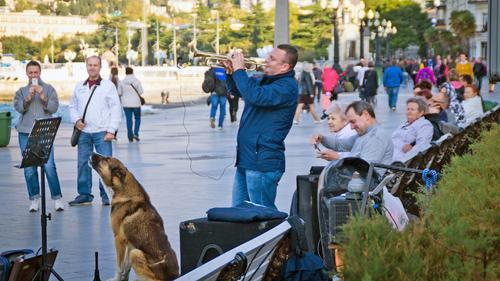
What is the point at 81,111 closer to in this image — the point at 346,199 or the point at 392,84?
the point at 346,199

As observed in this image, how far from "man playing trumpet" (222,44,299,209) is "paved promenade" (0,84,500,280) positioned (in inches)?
56.4

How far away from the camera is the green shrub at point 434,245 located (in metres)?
3.41

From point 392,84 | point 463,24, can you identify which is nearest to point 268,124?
point 392,84

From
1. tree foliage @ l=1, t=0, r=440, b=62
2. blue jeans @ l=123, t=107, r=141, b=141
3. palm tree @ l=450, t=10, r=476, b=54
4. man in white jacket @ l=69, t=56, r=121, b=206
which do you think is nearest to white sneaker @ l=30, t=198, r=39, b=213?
man in white jacket @ l=69, t=56, r=121, b=206

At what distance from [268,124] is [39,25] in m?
140

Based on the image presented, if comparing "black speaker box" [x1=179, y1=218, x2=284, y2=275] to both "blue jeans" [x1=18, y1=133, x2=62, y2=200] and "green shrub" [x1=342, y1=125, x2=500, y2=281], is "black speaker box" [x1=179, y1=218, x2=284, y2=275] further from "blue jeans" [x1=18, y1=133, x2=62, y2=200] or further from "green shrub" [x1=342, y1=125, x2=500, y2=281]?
"blue jeans" [x1=18, y1=133, x2=62, y2=200]

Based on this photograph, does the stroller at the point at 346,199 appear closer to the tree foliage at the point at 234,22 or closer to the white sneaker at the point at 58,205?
the white sneaker at the point at 58,205

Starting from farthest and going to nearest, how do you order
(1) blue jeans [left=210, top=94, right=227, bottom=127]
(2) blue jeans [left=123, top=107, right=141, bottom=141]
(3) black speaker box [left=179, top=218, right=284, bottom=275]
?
(1) blue jeans [left=210, top=94, right=227, bottom=127] → (2) blue jeans [left=123, top=107, right=141, bottom=141] → (3) black speaker box [left=179, top=218, right=284, bottom=275]

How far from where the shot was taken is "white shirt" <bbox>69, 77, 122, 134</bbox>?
13.1m

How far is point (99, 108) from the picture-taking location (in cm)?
1315

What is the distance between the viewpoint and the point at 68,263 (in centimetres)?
990

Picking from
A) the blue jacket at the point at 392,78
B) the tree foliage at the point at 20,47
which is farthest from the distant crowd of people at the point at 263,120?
the tree foliage at the point at 20,47

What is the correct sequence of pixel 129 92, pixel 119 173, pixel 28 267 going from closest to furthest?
1. pixel 28 267
2. pixel 119 173
3. pixel 129 92

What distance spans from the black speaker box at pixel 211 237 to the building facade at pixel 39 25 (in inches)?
5004
